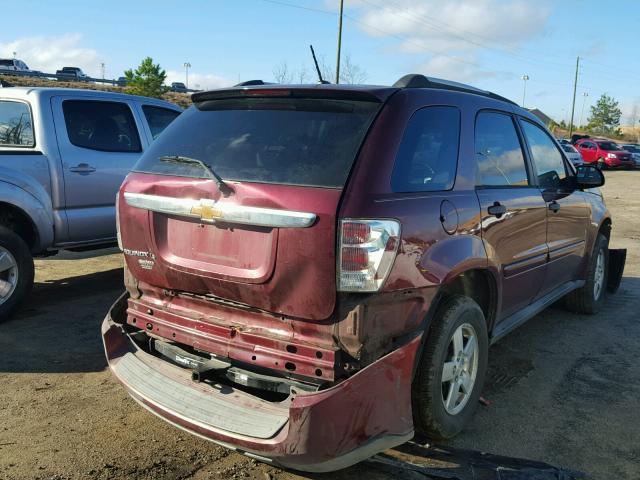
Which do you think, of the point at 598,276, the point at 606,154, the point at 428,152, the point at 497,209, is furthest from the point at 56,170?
the point at 606,154

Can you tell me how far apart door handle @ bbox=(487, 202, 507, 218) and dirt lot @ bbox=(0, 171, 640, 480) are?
1235mm

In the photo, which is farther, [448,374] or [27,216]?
[27,216]

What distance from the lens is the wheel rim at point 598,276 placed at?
619 centimetres

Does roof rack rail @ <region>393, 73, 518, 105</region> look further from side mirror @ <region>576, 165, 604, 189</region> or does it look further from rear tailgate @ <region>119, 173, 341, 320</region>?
side mirror @ <region>576, 165, 604, 189</region>

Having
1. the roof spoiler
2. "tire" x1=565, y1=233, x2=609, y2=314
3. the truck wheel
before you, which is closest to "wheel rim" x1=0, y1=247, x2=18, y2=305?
the truck wheel

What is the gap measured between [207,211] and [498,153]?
2.10 metres

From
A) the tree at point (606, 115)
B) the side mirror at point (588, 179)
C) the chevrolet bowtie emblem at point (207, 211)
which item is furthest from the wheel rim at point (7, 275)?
the tree at point (606, 115)

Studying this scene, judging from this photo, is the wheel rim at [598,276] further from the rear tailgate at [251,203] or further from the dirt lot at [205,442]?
the rear tailgate at [251,203]

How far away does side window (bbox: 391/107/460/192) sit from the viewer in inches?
122

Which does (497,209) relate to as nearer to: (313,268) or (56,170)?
(313,268)

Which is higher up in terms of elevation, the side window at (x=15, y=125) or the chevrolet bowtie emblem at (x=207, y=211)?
the side window at (x=15, y=125)

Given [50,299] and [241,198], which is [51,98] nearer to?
[50,299]

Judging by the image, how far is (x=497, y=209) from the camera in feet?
12.5

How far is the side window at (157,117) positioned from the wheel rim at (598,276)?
4822 millimetres
